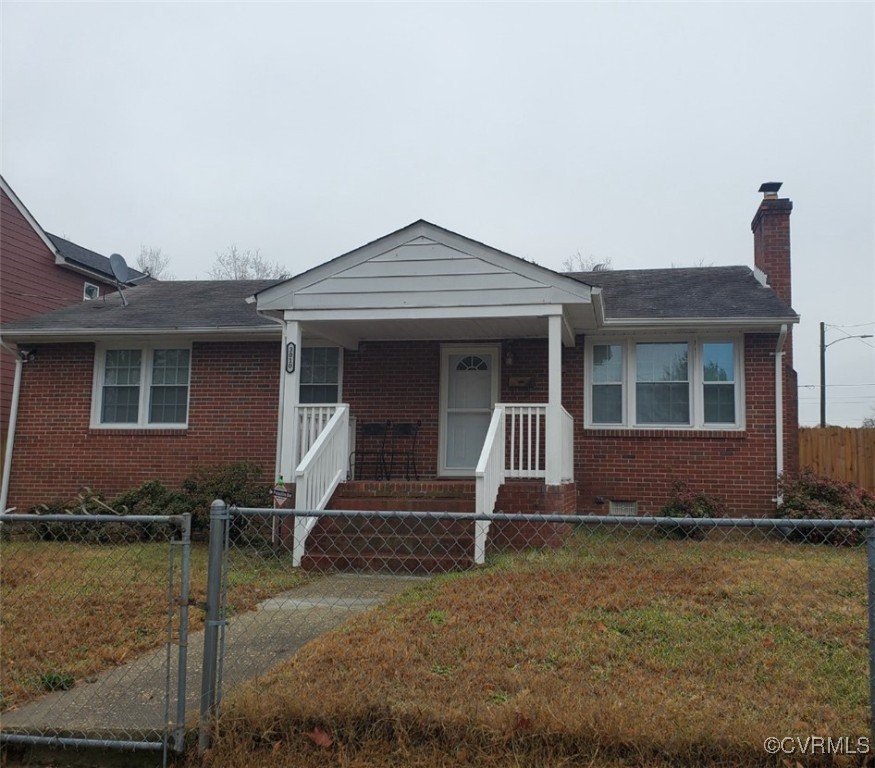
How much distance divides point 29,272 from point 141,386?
6056mm

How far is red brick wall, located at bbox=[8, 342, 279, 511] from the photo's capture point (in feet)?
40.9

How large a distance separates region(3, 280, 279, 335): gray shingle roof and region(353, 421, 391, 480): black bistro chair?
7.47ft

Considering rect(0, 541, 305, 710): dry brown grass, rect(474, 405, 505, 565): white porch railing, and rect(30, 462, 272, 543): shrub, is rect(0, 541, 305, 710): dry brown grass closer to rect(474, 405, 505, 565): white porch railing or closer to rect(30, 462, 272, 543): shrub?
rect(30, 462, 272, 543): shrub

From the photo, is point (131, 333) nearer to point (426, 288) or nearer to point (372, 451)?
point (372, 451)

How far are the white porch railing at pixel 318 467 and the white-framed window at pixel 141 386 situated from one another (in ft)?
11.1

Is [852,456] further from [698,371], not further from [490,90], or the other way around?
[490,90]

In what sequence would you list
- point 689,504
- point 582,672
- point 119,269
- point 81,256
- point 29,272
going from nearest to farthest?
point 582,672, point 689,504, point 119,269, point 29,272, point 81,256

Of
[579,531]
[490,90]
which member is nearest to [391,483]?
[579,531]

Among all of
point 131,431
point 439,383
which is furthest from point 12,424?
point 439,383

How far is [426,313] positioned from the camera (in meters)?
9.82

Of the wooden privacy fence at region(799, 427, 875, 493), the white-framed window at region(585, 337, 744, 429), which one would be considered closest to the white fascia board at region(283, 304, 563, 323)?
the white-framed window at region(585, 337, 744, 429)

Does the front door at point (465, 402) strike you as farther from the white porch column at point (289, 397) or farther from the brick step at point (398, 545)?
the brick step at point (398, 545)

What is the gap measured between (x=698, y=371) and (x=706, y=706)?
26.8ft

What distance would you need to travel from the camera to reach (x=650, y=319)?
11.1 meters
